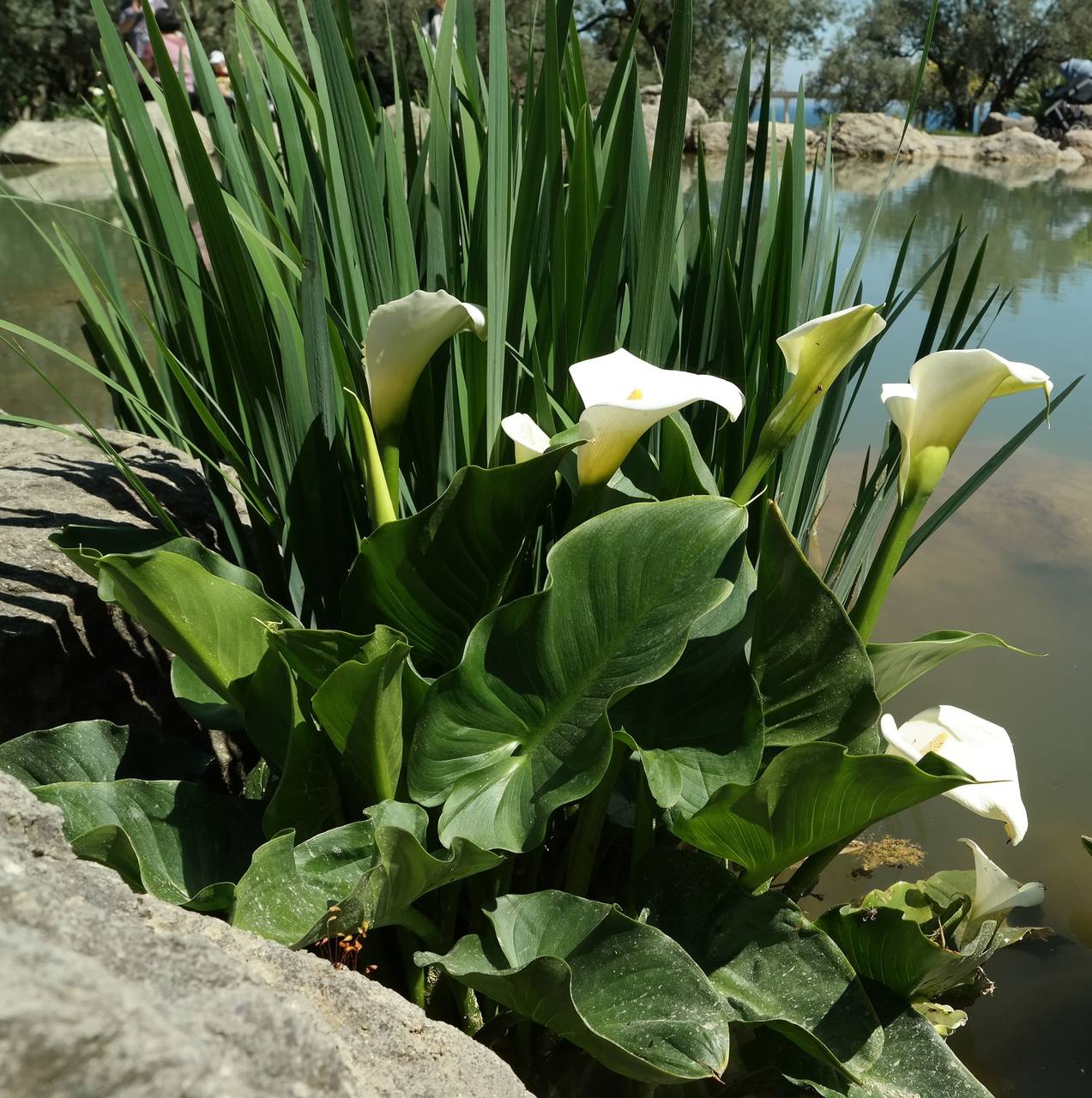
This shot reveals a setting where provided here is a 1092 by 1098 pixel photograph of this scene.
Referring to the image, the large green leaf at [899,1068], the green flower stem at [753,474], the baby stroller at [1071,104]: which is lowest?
the large green leaf at [899,1068]

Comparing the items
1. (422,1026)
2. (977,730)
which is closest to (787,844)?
(977,730)

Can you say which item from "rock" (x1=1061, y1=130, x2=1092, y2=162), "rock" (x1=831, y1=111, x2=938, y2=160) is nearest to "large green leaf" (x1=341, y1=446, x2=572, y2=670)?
"rock" (x1=831, y1=111, x2=938, y2=160)

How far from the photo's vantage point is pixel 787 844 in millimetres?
855

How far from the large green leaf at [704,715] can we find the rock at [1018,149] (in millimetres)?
16837

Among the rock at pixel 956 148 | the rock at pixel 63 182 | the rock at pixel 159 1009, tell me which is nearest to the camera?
the rock at pixel 159 1009

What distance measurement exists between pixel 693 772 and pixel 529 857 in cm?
26

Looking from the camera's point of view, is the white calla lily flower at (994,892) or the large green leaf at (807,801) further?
the white calla lily flower at (994,892)

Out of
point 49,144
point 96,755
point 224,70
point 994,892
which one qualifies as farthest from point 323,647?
point 49,144

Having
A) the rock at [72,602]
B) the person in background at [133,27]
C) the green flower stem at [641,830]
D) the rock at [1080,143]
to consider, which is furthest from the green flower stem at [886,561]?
the rock at [1080,143]

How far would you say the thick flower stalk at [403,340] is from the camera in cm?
83

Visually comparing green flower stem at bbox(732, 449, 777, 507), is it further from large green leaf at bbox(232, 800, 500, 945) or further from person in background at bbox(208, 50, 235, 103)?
person in background at bbox(208, 50, 235, 103)

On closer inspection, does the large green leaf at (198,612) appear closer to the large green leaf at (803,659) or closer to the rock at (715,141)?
the large green leaf at (803,659)

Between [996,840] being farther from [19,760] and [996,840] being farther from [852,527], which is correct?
[19,760]

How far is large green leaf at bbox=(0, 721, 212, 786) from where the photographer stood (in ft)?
2.99
